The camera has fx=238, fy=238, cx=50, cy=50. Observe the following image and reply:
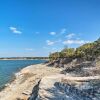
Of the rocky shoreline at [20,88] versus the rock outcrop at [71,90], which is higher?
the rock outcrop at [71,90]

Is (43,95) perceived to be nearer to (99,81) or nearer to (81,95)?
(81,95)

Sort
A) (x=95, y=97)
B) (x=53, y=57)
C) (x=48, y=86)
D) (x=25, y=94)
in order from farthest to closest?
(x=53, y=57) < (x=25, y=94) < (x=48, y=86) < (x=95, y=97)

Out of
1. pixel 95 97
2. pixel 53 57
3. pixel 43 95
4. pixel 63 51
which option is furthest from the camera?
pixel 53 57

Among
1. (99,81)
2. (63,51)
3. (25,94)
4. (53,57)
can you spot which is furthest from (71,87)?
(53,57)

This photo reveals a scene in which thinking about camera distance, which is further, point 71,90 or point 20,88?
point 20,88

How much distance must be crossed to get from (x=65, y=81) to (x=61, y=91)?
147cm

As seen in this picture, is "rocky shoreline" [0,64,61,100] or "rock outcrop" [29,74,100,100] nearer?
"rock outcrop" [29,74,100,100]

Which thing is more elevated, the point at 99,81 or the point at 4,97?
the point at 99,81

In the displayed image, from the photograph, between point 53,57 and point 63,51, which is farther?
point 53,57

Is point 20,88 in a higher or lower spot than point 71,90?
lower

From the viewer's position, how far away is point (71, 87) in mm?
17156

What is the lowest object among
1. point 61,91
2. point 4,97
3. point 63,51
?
point 4,97

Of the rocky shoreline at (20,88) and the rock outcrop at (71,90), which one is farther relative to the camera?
the rocky shoreline at (20,88)

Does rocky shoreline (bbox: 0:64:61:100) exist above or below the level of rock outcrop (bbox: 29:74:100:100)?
below
